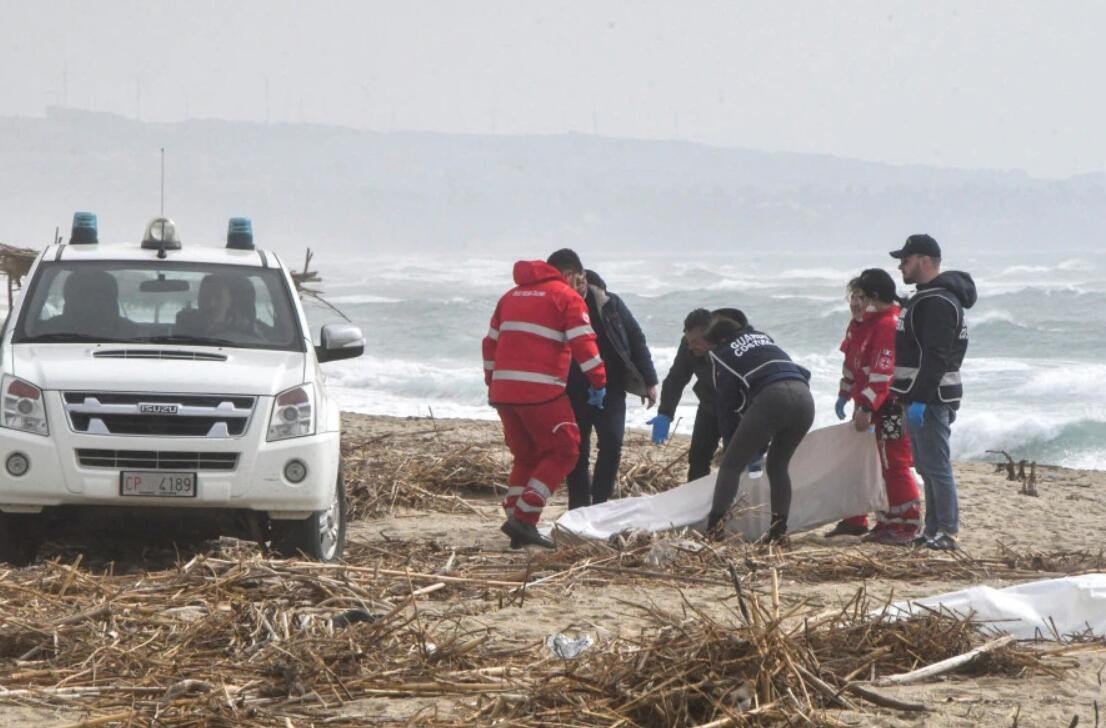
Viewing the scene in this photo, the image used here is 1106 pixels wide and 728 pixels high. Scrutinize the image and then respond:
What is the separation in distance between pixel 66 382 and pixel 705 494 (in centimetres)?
372

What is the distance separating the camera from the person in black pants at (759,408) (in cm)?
926

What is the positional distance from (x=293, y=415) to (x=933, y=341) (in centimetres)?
369

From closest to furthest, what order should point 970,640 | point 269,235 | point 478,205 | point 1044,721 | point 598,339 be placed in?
1. point 1044,721
2. point 970,640
3. point 598,339
4. point 269,235
5. point 478,205

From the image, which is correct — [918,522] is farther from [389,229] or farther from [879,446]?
[389,229]

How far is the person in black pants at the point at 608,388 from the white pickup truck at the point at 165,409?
1994 mm

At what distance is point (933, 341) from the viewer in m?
9.44

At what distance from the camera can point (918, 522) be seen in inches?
392

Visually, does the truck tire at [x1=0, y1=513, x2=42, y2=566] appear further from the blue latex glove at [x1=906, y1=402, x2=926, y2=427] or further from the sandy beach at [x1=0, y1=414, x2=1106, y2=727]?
the blue latex glove at [x1=906, y1=402, x2=926, y2=427]

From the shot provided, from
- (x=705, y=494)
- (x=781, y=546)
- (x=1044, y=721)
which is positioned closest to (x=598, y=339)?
(x=705, y=494)

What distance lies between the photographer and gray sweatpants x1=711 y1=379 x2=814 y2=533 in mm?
9242

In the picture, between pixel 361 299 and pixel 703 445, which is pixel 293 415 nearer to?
pixel 703 445

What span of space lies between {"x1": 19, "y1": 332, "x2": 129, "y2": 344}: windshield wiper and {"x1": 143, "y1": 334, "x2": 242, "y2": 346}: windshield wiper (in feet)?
0.51

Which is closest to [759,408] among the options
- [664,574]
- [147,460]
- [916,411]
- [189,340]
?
[916,411]

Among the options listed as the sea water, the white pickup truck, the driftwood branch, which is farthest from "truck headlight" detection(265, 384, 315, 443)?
the sea water
